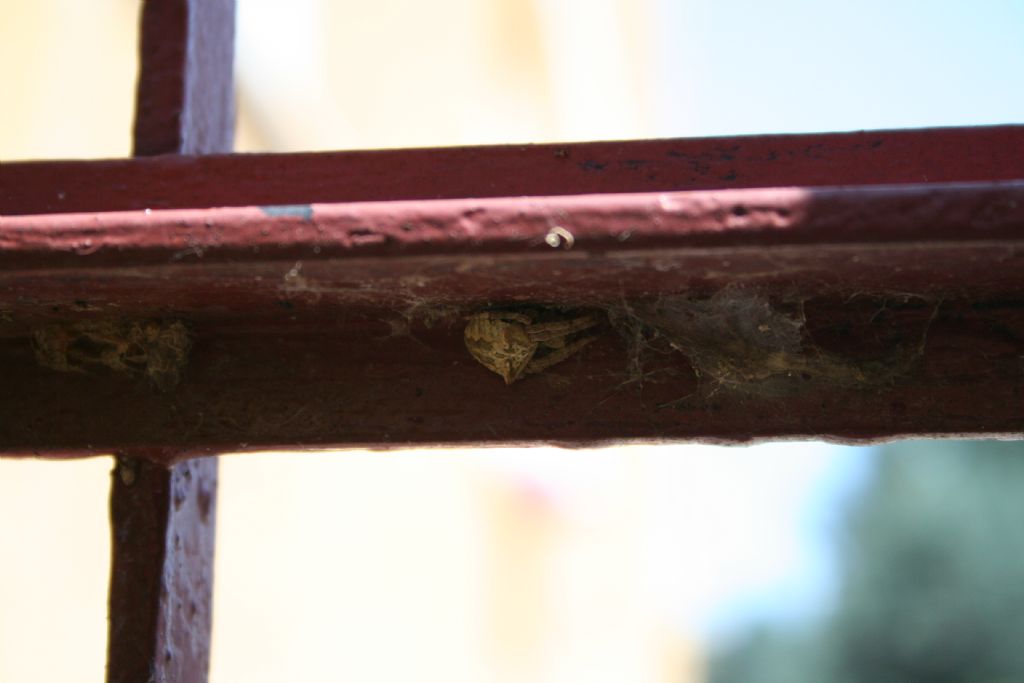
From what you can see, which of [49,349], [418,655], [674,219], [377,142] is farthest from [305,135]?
[674,219]

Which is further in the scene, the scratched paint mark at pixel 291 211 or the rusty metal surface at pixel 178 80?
the rusty metal surface at pixel 178 80

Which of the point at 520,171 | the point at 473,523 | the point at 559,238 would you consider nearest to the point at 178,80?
the point at 520,171

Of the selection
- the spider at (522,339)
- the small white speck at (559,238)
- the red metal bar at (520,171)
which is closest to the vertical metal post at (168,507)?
the red metal bar at (520,171)

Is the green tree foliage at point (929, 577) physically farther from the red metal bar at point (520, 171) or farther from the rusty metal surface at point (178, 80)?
the rusty metal surface at point (178, 80)

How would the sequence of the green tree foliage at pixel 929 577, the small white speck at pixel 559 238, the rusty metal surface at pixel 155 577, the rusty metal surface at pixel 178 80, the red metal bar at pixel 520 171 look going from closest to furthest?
the small white speck at pixel 559 238 → the red metal bar at pixel 520 171 → the rusty metal surface at pixel 155 577 → the rusty metal surface at pixel 178 80 → the green tree foliage at pixel 929 577

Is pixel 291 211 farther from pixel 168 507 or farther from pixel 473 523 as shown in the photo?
pixel 473 523

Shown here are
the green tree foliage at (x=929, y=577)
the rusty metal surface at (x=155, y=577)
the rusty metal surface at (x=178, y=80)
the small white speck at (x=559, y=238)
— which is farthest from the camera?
the green tree foliage at (x=929, y=577)

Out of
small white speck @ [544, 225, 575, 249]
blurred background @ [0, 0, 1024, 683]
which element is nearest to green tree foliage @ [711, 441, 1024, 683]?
blurred background @ [0, 0, 1024, 683]

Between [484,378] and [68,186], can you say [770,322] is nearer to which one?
[484,378]
